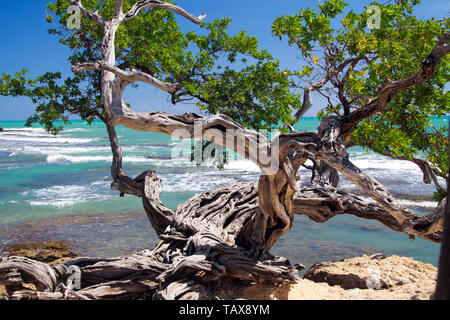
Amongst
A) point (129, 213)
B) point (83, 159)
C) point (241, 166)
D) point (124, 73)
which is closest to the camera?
point (124, 73)

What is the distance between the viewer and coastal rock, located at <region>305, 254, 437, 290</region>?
591cm

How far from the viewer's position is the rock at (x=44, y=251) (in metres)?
8.37

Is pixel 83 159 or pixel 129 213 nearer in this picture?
pixel 129 213

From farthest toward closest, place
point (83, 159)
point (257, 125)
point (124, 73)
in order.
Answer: point (83, 159)
point (257, 125)
point (124, 73)

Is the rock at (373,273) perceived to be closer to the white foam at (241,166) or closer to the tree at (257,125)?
the tree at (257,125)

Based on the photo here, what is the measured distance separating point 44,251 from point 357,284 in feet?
21.2

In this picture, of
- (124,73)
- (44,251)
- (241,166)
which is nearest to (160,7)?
(124,73)

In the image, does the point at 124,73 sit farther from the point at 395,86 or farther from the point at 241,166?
the point at 241,166

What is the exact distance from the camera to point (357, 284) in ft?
19.5

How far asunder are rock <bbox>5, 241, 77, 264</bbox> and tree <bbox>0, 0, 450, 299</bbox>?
2.87 metres

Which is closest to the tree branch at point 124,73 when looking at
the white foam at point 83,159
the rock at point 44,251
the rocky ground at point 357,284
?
the rocky ground at point 357,284

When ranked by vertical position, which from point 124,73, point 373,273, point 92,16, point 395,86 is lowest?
point 373,273

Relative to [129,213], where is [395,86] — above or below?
above
